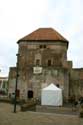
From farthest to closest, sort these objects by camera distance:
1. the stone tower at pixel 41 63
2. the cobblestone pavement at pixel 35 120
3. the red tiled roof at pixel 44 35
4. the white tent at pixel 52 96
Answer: the red tiled roof at pixel 44 35 < the stone tower at pixel 41 63 < the white tent at pixel 52 96 < the cobblestone pavement at pixel 35 120

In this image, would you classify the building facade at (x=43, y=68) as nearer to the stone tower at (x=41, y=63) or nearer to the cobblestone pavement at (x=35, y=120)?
the stone tower at (x=41, y=63)

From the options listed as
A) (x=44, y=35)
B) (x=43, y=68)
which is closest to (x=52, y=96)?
(x=43, y=68)

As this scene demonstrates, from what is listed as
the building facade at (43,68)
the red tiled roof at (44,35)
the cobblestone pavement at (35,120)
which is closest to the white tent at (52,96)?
the building facade at (43,68)

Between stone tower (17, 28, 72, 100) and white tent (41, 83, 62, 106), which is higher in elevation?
stone tower (17, 28, 72, 100)

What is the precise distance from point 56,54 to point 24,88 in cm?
946

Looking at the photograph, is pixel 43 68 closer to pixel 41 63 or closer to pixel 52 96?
pixel 41 63

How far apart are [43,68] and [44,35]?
871 centimetres

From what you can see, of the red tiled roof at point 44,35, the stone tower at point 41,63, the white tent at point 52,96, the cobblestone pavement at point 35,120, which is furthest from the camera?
the red tiled roof at point 44,35

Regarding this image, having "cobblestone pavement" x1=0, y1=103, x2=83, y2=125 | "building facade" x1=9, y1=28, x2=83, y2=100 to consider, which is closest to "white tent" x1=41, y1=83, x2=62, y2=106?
"building facade" x1=9, y1=28, x2=83, y2=100

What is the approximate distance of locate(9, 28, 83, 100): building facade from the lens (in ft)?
181

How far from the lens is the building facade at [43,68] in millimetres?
55031

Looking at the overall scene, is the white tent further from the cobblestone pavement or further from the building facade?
the cobblestone pavement

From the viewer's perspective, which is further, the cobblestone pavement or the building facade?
the building facade

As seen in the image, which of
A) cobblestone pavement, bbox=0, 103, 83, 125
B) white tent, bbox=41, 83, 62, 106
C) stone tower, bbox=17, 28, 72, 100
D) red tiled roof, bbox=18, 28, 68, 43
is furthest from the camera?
red tiled roof, bbox=18, 28, 68, 43
